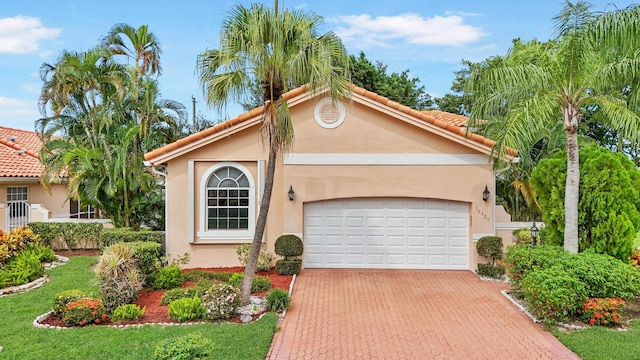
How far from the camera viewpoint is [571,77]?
8.82m

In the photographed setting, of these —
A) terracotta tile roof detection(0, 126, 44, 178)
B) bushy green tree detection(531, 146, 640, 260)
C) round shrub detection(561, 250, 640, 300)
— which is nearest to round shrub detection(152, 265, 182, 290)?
round shrub detection(561, 250, 640, 300)

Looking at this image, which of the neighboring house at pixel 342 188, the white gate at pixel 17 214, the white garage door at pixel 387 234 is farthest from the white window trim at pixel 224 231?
the white gate at pixel 17 214

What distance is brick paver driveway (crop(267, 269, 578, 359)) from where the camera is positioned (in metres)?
6.90

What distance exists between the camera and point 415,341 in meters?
7.35

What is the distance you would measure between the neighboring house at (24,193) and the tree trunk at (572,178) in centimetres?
1904

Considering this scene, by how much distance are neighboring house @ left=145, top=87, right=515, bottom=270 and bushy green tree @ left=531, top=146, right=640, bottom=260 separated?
10.1ft

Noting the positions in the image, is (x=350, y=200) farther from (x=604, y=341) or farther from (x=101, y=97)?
(x=101, y=97)

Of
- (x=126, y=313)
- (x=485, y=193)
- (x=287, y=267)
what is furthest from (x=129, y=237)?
(x=485, y=193)

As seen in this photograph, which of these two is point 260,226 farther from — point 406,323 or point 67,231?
point 67,231

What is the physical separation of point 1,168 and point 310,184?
14917mm

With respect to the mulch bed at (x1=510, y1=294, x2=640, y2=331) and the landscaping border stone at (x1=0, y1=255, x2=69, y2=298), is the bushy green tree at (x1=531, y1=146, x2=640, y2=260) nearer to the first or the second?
the mulch bed at (x1=510, y1=294, x2=640, y2=331)

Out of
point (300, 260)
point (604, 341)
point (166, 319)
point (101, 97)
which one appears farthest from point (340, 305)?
point (101, 97)

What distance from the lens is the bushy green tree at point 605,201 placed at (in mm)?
9047

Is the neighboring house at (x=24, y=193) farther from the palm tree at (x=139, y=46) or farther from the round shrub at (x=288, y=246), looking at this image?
the round shrub at (x=288, y=246)
